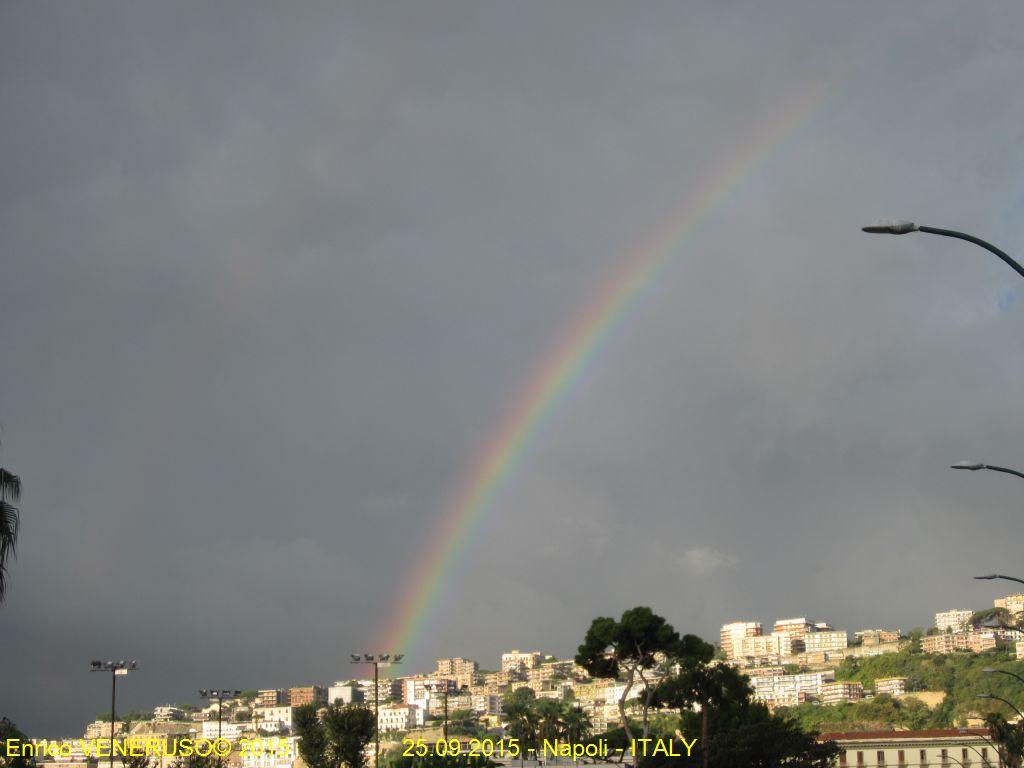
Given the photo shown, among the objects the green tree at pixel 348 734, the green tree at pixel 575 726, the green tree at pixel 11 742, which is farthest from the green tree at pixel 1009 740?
the green tree at pixel 11 742

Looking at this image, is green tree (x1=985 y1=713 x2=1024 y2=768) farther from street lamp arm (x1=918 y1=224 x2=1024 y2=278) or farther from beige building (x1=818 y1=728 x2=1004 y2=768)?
street lamp arm (x1=918 y1=224 x2=1024 y2=278)

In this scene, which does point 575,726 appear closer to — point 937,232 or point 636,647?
point 636,647

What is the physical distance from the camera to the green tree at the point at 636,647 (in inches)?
3036

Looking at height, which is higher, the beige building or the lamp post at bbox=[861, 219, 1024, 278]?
the lamp post at bbox=[861, 219, 1024, 278]

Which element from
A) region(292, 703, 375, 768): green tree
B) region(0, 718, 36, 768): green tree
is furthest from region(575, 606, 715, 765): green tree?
region(0, 718, 36, 768): green tree

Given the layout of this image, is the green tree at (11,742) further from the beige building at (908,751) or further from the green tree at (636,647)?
the beige building at (908,751)

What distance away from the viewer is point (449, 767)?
43.3 meters

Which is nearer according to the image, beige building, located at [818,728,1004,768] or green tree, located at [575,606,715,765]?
green tree, located at [575,606,715,765]

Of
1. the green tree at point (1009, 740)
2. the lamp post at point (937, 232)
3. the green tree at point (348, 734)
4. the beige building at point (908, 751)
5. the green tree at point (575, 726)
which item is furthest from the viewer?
the green tree at point (575, 726)

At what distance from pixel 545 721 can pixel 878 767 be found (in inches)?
1905

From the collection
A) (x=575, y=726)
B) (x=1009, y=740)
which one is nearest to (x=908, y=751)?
(x=1009, y=740)

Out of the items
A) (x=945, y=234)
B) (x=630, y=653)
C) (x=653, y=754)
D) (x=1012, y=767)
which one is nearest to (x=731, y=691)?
(x=630, y=653)

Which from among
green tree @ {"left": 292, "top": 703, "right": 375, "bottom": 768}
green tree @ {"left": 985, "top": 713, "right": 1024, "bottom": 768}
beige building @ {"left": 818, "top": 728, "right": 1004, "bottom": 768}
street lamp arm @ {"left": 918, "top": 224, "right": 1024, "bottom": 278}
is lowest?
beige building @ {"left": 818, "top": 728, "right": 1004, "bottom": 768}

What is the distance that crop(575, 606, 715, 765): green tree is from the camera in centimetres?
7712
